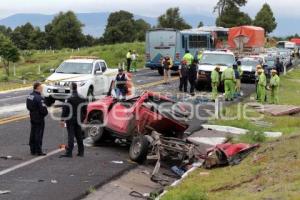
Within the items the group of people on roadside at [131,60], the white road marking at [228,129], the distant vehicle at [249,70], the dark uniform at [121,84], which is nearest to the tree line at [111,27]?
the group of people on roadside at [131,60]

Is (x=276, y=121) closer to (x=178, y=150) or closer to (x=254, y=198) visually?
(x=178, y=150)

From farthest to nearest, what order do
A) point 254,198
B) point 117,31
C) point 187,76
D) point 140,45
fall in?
1. point 117,31
2. point 140,45
3. point 187,76
4. point 254,198

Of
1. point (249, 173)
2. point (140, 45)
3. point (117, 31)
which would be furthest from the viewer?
point (117, 31)

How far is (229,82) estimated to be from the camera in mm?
26203

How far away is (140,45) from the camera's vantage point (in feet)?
230

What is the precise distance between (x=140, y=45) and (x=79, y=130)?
57.3 m

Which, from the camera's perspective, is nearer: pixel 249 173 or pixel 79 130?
pixel 249 173

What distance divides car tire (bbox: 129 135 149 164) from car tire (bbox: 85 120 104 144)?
1.51 metres

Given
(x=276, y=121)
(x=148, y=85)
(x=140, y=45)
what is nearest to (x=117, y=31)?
(x=140, y=45)

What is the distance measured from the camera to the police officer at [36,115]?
516 inches

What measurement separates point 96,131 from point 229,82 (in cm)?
1237

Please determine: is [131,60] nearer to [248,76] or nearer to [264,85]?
[248,76]

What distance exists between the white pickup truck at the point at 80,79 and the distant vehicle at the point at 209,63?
6.38m

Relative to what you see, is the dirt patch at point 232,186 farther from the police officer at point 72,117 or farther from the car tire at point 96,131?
the car tire at point 96,131
